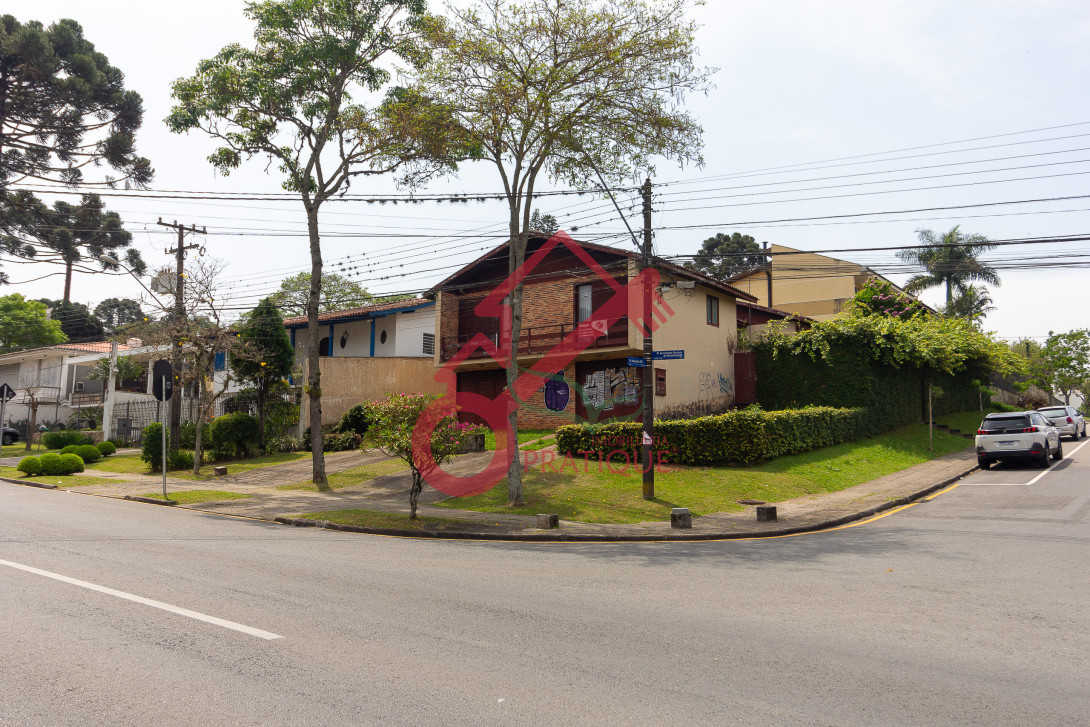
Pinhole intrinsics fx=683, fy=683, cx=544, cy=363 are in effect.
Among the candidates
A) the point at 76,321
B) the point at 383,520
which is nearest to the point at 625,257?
the point at 383,520

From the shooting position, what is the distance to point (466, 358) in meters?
29.1

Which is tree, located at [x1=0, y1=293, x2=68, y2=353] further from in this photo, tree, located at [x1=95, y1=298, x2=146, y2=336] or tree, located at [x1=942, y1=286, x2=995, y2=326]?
tree, located at [x1=942, y1=286, x2=995, y2=326]

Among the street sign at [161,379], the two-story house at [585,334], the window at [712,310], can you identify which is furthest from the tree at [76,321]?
the window at [712,310]

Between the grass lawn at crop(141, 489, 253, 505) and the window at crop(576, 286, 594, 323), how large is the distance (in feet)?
44.7

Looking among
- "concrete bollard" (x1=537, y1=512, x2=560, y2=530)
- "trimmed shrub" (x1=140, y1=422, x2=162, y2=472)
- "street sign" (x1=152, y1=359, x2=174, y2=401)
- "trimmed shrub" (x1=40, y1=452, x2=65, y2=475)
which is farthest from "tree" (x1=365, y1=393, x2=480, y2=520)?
"trimmed shrub" (x1=40, y1=452, x2=65, y2=475)

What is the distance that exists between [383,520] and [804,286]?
35980 mm

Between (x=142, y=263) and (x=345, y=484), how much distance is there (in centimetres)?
2480

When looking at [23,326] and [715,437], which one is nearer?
[715,437]

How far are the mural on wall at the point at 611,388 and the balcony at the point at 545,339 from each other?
1317 mm

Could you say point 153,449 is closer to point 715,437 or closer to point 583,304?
point 583,304

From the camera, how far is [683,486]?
17.5m

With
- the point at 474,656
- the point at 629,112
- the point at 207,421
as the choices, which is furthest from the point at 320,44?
the point at 474,656

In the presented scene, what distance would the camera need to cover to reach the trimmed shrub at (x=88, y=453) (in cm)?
2542

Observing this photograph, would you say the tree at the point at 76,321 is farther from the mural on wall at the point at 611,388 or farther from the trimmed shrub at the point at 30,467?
the mural on wall at the point at 611,388
